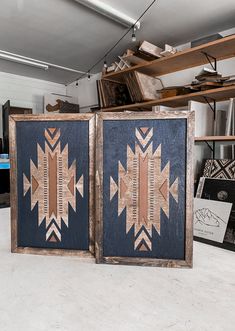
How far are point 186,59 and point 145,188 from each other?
2.30 metres

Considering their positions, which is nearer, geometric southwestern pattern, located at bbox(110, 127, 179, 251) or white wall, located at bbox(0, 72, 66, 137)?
geometric southwestern pattern, located at bbox(110, 127, 179, 251)

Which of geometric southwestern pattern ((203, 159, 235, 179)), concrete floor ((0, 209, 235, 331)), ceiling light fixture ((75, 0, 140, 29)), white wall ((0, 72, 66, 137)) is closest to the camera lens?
concrete floor ((0, 209, 235, 331))

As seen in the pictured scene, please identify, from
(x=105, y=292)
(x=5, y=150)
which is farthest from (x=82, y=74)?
(x=105, y=292)

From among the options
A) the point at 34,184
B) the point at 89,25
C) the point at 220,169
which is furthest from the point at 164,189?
the point at 89,25

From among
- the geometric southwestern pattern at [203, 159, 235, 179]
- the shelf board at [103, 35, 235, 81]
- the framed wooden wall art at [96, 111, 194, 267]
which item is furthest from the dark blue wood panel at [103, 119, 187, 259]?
the shelf board at [103, 35, 235, 81]

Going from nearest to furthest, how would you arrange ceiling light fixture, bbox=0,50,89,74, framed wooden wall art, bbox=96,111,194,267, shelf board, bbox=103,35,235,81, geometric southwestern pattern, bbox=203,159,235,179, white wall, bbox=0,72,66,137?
framed wooden wall art, bbox=96,111,194,267 < geometric southwestern pattern, bbox=203,159,235,179 < shelf board, bbox=103,35,235,81 < ceiling light fixture, bbox=0,50,89,74 < white wall, bbox=0,72,66,137

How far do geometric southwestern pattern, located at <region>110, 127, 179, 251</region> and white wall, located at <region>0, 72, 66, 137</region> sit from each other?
4.42 metres

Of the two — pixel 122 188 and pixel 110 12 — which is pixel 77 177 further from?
pixel 110 12

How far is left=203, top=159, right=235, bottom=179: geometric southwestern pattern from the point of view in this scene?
1473 mm

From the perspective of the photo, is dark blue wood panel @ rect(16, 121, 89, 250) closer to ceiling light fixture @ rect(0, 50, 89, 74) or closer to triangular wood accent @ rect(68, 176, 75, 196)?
triangular wood accent @ rect(68, 176, 75, 196)

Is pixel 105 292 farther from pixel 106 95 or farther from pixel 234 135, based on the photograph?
pixel 106 95

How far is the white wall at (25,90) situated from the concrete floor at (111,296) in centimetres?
439

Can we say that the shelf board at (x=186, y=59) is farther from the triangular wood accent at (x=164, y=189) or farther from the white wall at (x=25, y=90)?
the white wall at (x=25, y=90)

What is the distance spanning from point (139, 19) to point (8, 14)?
4.18ft
